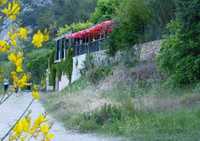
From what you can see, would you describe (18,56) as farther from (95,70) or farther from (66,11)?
(66,11)

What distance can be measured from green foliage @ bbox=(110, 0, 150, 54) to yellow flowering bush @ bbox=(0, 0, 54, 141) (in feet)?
89.9

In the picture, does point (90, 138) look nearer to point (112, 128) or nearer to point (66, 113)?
point (112, 128)

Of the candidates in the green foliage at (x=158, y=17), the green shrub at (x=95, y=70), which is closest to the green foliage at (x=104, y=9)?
the green shrub at (x=95, y=70)

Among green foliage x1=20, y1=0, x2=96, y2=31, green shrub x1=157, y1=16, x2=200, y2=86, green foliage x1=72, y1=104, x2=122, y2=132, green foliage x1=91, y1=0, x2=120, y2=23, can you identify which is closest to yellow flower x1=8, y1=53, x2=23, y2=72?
green foliage x1=72, y1=104, x2=122, y2=132

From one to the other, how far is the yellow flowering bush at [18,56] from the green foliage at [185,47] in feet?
56.0

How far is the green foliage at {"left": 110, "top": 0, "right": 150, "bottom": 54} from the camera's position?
31422 mm

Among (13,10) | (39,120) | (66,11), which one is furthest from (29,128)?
(66,11)

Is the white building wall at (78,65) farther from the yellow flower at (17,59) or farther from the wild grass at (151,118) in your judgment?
the yellow flower at (17,59)

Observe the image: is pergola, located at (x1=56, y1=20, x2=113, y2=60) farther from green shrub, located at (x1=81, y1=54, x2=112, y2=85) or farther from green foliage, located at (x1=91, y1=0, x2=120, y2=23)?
green foliage, located at (x1=91, y1=0, x2=120, y2=23)

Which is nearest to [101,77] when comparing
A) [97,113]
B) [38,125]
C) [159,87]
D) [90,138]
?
[159,87]

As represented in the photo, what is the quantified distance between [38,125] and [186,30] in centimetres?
1803

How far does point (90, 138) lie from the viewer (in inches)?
578

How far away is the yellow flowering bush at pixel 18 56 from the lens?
370 centimetres

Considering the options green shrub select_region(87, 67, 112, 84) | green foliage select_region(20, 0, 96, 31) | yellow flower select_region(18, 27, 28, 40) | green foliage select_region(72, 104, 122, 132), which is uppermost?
green foliage select_region(20, 0, 96, 31)
